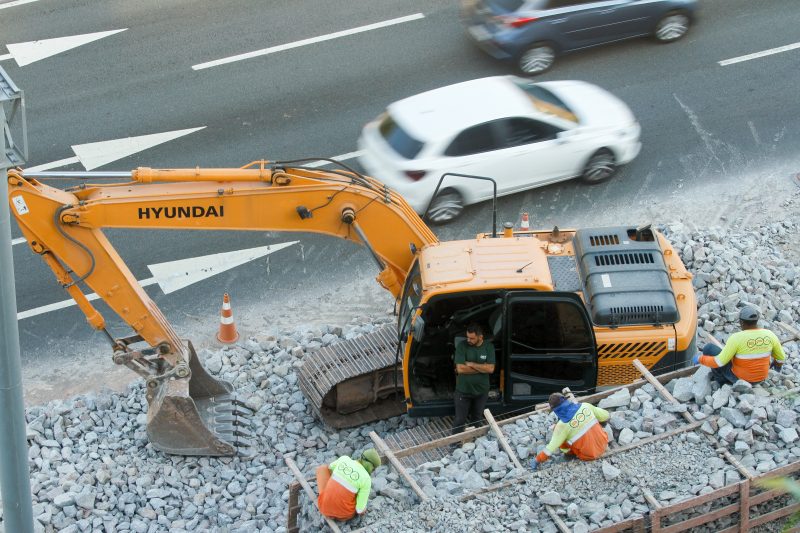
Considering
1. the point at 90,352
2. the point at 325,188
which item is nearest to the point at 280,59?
the point at 90,352

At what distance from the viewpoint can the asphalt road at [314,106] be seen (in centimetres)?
1580

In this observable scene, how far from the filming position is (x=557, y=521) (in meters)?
10.2

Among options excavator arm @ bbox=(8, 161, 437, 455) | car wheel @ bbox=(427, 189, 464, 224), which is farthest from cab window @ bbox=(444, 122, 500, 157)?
excavator arm @ bbox=(8, 161, 437, 455)

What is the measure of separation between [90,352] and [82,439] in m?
2.19

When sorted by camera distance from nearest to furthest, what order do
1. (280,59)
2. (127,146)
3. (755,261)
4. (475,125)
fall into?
(755,261)
(475,125)
(127,146)
(280,59)

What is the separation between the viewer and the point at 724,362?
36.8 ft

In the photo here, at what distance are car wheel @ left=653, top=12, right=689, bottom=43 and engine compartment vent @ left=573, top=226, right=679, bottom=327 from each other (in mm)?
→ 8128

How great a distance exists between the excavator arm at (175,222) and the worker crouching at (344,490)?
2.42 meters

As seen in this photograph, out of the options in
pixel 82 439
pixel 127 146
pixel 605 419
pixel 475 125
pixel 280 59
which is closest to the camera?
pixel 605 419

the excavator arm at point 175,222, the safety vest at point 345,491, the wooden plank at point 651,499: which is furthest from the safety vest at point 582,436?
the excavator arm at point 175,222

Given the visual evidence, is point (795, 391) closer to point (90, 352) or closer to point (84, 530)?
point (84, 530)

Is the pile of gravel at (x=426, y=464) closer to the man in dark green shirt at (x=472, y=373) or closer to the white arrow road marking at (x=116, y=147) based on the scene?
the man in dark green shirt at (x=472, y=373)

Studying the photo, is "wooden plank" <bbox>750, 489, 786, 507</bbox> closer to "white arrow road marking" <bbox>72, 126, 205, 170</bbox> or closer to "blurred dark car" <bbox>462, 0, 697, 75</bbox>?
"blurred dark car" <bbox>462, 0, 697, 75</bbox>

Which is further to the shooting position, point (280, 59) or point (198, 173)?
point (280, 59)
